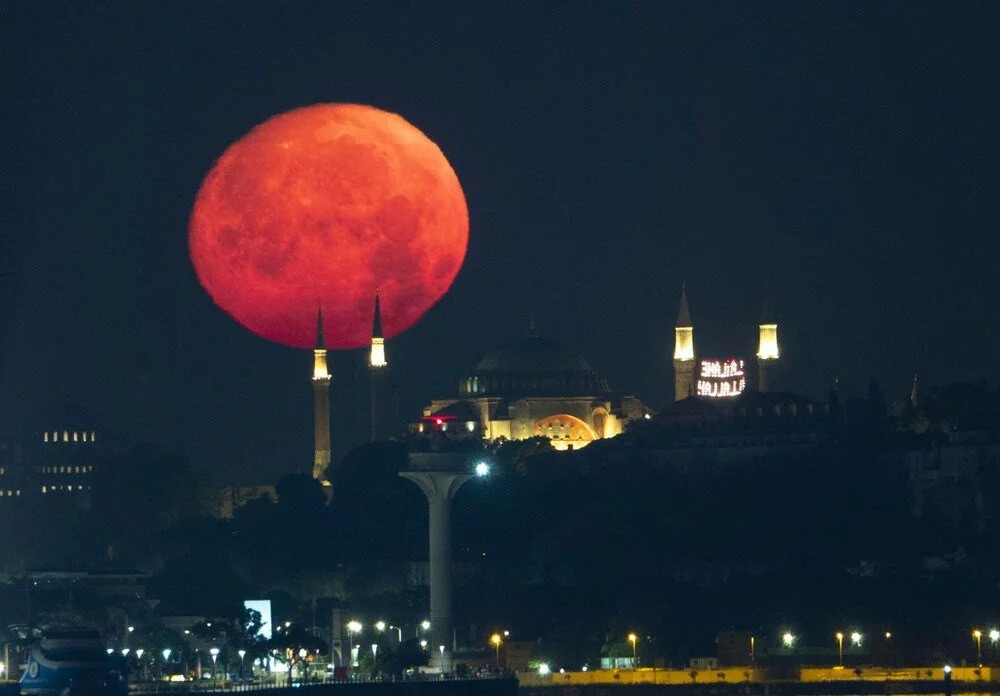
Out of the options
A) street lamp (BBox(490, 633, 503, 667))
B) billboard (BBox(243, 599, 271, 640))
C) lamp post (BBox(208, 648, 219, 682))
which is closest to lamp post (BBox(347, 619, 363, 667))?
billboard (BBox(243, 599, 271, 640))

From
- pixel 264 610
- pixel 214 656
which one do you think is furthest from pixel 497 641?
pixel 214 656

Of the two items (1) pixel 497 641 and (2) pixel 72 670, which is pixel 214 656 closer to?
(1) pixel 497 641

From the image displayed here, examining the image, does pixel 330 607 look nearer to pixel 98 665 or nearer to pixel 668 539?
pixel 668 539

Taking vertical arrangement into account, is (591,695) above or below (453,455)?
below

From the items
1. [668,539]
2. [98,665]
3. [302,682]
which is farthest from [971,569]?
[98,665]

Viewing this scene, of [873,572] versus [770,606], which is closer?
[770,606]

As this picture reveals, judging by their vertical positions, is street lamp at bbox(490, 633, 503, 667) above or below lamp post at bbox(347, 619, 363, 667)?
below

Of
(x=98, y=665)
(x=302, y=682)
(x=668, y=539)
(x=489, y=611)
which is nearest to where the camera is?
(x=98, y=665)

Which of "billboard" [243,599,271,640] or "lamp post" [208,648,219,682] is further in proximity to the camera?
"billboard" [243,599,271,640]

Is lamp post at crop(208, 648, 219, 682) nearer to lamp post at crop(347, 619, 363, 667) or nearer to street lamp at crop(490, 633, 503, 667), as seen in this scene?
lamp post at crop(347, 619, 363, 667)
